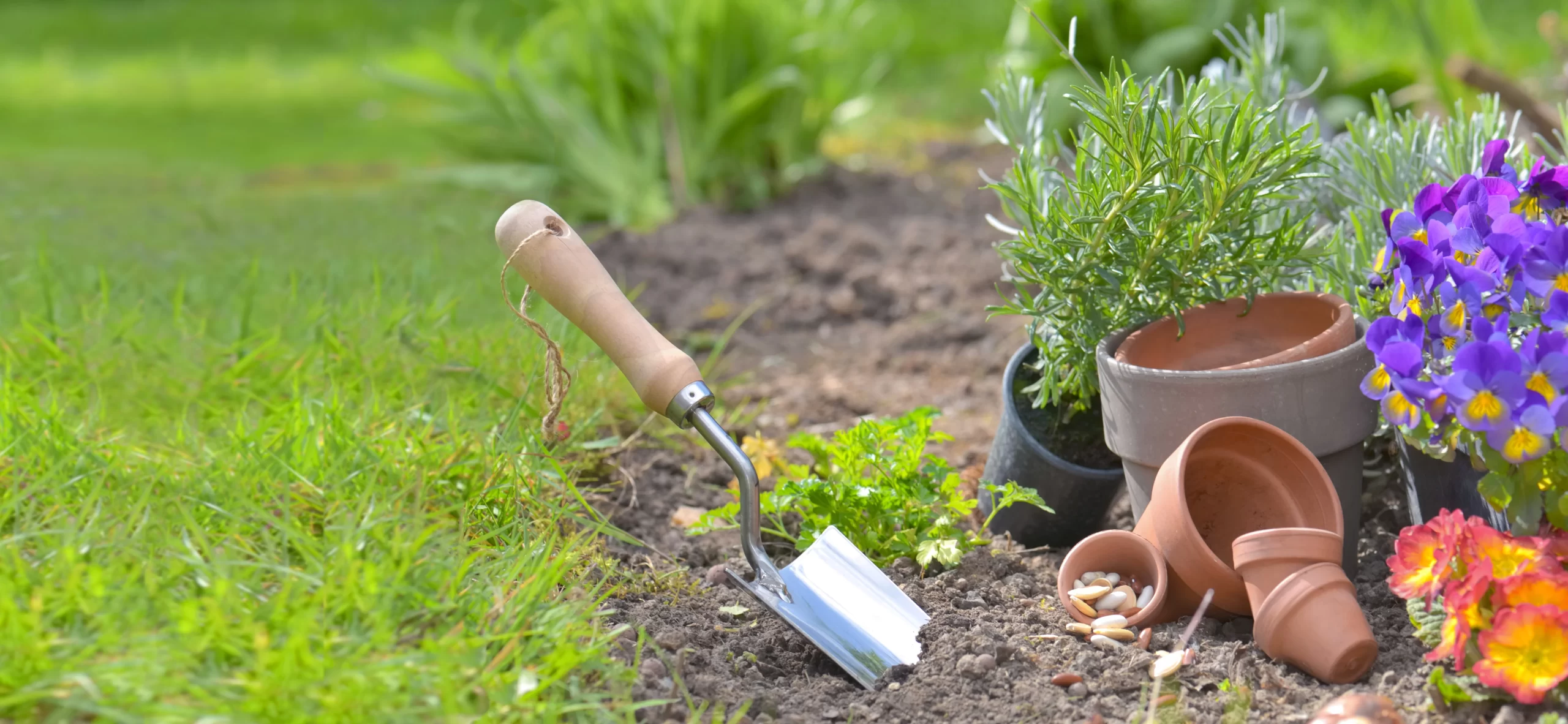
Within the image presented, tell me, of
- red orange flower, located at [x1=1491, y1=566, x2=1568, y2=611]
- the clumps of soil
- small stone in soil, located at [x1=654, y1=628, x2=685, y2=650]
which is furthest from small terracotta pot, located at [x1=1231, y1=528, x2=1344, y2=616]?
small stone in soil, located at [x1=654, y1=628, x2=685, y2=650]

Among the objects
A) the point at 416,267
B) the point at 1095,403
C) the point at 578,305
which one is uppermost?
the point at 578,305

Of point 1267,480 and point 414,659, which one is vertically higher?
point 414,659

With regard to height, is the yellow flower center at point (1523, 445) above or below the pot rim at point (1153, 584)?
above

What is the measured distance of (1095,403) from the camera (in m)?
2.04

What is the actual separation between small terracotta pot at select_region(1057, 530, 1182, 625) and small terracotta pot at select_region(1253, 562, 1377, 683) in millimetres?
163

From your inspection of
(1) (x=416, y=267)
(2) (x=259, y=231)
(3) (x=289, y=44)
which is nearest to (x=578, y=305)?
(1) (x=416, y=267)

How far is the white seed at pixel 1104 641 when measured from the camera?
64.6 inches

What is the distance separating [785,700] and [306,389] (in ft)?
3.77

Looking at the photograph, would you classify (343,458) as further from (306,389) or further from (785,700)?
(785,700)

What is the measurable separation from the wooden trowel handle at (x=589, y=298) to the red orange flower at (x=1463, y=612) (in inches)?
37.6

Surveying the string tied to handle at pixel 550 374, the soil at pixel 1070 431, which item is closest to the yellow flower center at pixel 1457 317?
the soil at pixel 1070 431

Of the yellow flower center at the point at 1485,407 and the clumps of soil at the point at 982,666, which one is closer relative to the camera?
the yellow flower center at the point at 1485,407

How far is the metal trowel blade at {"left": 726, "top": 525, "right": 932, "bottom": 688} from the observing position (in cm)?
164

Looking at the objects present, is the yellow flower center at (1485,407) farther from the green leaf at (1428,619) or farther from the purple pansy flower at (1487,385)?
the green leaf at (1428,619)
